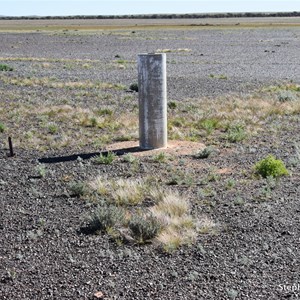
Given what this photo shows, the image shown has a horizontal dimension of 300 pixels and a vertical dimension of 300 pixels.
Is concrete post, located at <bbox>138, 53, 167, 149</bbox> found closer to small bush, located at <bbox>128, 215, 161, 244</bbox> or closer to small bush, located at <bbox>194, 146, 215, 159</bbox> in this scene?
small bush, located at <bbox>194, 146, 215, 159</bbox>

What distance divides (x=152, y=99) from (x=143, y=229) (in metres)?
6.38

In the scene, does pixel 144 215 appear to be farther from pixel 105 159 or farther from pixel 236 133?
pixel 236 133

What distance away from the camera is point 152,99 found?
14758 millimetres

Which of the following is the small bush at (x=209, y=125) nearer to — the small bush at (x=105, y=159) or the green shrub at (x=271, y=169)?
the small bush at (x=105, y=159)

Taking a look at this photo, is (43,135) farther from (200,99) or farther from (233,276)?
(233,276)

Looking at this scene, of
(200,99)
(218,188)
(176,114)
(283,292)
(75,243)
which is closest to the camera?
(283,292)

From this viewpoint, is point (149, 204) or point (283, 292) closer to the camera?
point (283, 292)

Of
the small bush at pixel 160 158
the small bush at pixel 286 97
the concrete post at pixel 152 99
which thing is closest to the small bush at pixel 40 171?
the small bush at pixel 160 158

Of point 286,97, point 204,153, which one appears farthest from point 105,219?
point 286,97

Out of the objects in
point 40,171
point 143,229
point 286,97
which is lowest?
point 286,97

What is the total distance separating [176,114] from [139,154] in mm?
6513

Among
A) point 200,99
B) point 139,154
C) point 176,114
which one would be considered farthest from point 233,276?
point 200,99

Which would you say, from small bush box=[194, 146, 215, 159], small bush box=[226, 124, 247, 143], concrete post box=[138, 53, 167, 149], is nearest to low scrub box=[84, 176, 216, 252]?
small bush box=[194, 146, 215, 159]

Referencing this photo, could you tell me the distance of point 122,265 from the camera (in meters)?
7.89
